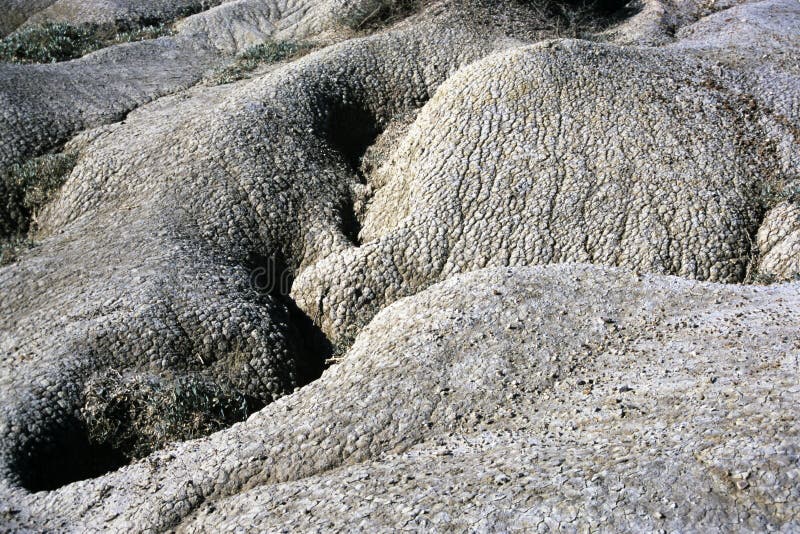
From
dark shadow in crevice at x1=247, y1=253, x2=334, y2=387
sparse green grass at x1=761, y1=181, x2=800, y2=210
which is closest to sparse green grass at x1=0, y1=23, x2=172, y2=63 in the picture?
dark shadow in crevice at x1=247, y1=253, x2=334, y2=387

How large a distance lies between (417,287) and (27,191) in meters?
5.67

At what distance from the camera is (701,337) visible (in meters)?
6.76

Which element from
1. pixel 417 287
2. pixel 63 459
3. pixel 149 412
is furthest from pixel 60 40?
pixel 63 459

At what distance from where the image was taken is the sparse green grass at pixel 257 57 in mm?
13734

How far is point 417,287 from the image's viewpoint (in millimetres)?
9156

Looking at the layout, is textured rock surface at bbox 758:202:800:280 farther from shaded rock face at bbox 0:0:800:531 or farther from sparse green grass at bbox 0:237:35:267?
sparse green grass at bbox 0:237:35:267

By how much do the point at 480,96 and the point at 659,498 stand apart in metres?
6.85

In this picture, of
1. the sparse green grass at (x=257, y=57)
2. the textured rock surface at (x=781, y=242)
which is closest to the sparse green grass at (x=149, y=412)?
the textured rock surface at (x=781, y=242)

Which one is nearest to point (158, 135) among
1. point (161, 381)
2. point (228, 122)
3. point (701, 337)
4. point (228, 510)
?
point (228, 122)

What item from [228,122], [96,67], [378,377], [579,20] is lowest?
[378,377]

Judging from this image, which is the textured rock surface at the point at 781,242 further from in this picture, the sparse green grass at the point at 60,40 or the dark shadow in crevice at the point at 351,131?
the sparse green grass at the point at 60,40

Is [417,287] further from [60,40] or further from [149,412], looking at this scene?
[60,40]

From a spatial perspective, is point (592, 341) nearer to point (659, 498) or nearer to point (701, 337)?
point (701, 337)

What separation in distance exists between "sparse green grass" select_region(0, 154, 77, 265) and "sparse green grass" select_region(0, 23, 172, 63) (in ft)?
14.7
